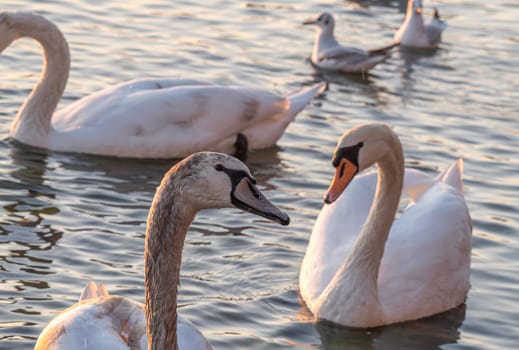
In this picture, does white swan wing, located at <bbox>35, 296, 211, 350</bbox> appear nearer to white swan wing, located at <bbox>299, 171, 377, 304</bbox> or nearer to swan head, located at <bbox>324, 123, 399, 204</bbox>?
swan head, located at <bbox>324, 123, 399, 204</bbox>

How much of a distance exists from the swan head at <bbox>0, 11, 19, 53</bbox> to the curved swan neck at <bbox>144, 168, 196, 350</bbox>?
21.0ft

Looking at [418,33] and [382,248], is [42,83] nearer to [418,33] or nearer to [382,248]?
[382,248]

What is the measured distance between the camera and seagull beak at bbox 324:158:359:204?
7.63m

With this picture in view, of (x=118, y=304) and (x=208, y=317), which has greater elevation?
(x=118, y=304)

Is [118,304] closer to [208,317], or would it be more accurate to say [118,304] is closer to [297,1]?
[208,317]

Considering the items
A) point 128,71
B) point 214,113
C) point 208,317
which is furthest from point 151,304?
point 128,71

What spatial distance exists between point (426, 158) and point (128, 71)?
3638 mm

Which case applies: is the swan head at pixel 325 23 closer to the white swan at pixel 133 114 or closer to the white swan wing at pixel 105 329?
the white swan at pixel 133 114

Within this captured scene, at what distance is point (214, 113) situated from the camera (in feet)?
37.4

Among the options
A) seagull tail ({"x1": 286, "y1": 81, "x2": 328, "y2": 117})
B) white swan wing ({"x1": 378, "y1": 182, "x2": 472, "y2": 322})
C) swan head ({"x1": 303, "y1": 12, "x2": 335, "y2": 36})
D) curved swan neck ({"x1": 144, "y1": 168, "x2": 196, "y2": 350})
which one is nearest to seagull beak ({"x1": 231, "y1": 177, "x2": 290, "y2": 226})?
curved swan neck ({"x1": 144, "y1": 168, "x2": 196, "y2": 350})

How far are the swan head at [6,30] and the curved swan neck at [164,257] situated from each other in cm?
639

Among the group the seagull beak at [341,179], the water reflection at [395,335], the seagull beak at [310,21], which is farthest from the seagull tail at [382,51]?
the seagull beak at [341,179]

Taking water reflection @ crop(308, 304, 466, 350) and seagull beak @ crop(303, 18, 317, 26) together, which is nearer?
water reflection @ crop(308, 304, 466, 350)

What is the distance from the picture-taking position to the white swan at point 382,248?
8.10m
